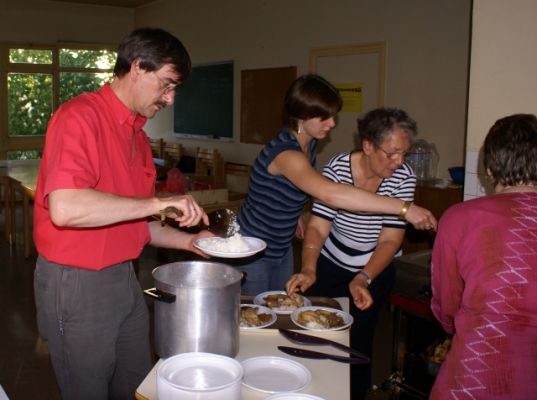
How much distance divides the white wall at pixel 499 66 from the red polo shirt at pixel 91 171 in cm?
149

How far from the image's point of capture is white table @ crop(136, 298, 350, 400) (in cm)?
126

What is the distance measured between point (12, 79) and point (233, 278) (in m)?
7.93

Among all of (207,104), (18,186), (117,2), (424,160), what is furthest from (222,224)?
(117,2)

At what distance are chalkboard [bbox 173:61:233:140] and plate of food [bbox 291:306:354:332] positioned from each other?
555 centimetres

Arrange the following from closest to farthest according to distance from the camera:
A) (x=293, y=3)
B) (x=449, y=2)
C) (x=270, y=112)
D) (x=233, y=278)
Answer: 1. (x=233, y=278)
2. (x=449, y=2)
3. (x=293, y=3)
4. (x=270, y=112)

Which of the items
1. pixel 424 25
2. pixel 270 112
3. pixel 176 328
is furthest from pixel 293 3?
pixel 176 328

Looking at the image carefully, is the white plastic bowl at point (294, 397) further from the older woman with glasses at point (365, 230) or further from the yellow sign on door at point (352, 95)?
the yellow sign on door at point (352, 95)

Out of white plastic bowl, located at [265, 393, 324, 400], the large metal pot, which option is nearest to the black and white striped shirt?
the large metal pot

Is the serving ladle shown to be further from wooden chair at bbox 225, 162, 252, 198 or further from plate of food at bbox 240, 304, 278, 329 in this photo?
wooden chair at bbox 225, 162, 252, 198

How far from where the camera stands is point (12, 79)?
320 inches

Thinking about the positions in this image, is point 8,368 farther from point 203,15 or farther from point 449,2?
point 203,15

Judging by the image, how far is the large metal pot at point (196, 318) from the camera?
1224 mm

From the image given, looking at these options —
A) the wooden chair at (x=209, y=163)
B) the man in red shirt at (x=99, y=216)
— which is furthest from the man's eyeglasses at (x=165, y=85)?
the wooden chair at (x=209, y=163)

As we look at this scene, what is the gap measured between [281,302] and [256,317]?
0.19 meters
